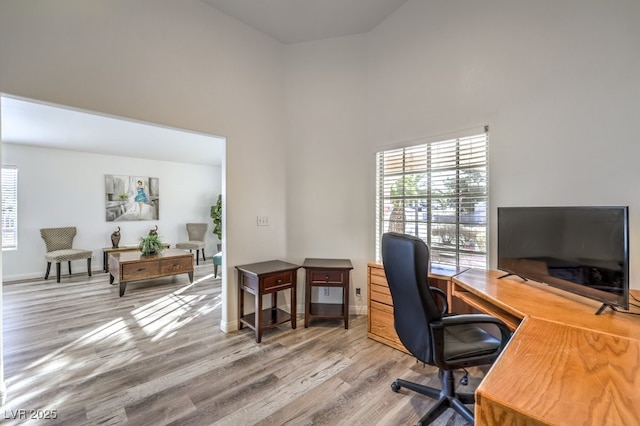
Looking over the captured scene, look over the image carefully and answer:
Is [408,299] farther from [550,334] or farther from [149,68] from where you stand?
[149,68]

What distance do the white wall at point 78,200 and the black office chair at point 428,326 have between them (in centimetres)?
654

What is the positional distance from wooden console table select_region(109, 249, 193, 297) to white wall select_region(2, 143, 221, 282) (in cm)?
162

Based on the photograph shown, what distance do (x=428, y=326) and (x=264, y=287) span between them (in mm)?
1673

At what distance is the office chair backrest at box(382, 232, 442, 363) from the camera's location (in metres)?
1.47

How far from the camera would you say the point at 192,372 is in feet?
7.07

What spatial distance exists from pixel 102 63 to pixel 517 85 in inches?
132

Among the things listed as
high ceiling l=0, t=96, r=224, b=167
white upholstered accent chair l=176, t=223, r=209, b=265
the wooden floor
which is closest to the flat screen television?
the wooden floor

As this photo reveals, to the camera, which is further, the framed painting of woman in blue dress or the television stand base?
the framed painting of woman in blue dress

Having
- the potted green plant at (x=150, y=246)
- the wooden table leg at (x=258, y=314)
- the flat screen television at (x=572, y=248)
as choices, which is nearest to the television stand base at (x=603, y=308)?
the flat screen television at (x=572, y=248)

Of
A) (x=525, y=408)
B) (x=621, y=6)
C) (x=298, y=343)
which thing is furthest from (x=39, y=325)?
(x=621, y=6)

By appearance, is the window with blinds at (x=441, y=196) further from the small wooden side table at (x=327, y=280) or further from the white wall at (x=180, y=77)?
the white wall at (x=180, y=77)

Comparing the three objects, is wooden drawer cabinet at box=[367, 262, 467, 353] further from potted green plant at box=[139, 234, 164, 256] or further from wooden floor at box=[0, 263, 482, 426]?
potted green plant at box=[139, 234, 164, 256]

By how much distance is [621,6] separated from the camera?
171 cm

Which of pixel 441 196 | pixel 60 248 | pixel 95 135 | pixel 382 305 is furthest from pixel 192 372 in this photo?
pixel 60 248
